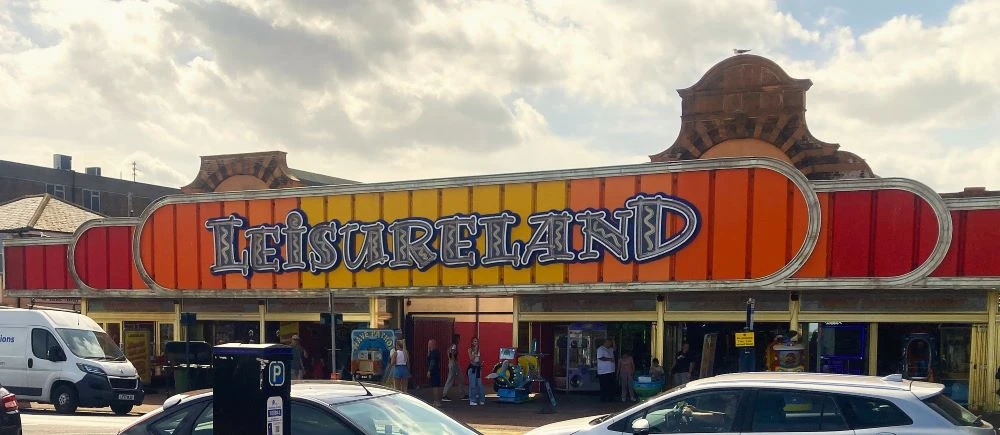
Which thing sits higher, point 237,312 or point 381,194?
point 381,194

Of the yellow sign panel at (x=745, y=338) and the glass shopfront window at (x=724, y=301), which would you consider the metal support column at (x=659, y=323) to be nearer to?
the glass shopfront window at (x=724, y=301)

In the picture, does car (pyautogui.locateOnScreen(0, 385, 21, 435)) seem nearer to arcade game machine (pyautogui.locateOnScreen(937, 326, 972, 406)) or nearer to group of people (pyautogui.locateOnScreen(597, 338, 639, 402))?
group of people (pyautogui.locateOnScreen(597, 338, 639, 402))

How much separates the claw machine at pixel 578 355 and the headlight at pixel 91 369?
11.0 metres

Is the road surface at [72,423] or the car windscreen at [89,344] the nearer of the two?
the road surface at [72,423]

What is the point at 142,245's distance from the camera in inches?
1105

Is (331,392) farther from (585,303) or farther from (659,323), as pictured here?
(585,303)

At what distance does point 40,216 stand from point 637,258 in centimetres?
2222

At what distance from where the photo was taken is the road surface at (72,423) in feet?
53.4

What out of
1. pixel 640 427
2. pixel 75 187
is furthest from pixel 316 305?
pixel 75 187

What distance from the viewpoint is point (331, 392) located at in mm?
7977

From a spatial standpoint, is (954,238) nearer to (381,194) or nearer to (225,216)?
(381,194)

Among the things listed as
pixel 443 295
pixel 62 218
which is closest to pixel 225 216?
pixel 443 295

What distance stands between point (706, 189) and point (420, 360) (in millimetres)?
10330

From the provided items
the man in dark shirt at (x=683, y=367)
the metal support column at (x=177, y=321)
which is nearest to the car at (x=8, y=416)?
the man in dark shirt at (x=683, y=367)
